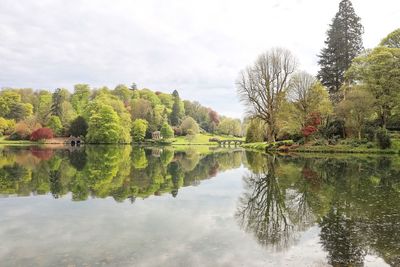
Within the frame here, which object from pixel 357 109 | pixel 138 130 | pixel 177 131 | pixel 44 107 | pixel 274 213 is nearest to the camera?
pixel 274 213

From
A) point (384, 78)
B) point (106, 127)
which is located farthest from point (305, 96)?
point (106, 127)

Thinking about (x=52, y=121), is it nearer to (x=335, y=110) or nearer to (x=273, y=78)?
(x=273, y=78)

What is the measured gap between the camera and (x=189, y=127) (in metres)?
108

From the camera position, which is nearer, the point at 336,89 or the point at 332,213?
the point at 332,213

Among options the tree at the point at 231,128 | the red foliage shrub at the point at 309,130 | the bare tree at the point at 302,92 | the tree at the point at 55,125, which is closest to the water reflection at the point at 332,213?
the red foliage shrub at the point at 309,130

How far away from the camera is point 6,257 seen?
22.0 ft

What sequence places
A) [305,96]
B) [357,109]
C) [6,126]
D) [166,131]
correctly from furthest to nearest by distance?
[166,131], [6,126], [305,96], [357,109]

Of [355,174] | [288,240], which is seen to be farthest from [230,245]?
[355,174]

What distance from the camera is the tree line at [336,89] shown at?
130 ft

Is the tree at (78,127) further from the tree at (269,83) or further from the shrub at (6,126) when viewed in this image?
the tree at (269,83)

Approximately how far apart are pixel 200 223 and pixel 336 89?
52.2m

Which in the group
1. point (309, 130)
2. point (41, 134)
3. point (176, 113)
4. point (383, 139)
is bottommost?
point (383, 139)

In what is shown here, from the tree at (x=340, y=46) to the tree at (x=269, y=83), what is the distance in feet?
36.7

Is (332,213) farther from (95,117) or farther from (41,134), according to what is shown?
(41,134)
